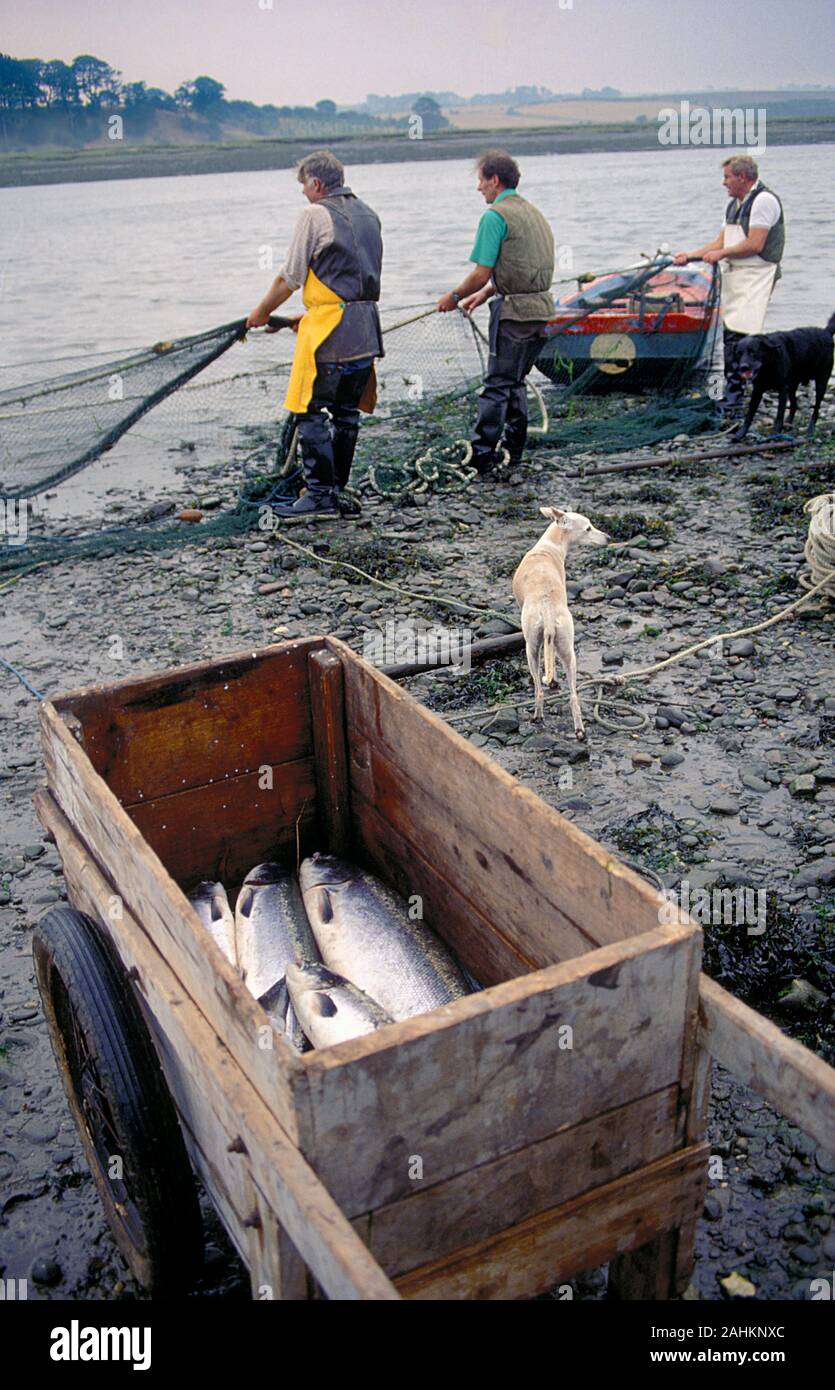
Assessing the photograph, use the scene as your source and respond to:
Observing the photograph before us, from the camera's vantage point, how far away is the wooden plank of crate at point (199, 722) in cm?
398

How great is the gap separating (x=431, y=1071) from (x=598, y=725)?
4.24m

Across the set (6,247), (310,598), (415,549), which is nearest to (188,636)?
(310,598)

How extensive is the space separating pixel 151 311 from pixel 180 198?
4930 centimetres

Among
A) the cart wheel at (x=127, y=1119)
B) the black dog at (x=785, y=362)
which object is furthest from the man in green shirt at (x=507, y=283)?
the cart wheel at (x=127, y=1119)

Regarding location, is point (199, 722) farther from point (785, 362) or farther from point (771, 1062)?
point (785, 362)

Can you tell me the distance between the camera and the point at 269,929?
389 cm

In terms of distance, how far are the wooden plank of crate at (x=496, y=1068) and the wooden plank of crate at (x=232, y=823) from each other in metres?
2.11

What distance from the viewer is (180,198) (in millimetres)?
66812

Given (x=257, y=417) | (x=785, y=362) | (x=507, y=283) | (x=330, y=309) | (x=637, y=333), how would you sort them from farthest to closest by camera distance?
(x=257, y=417)
(x=637, y=333)
(x=785, y=362)
(x=507, y=283)
(x=330, y=309)

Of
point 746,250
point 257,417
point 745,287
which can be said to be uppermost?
point 746,250

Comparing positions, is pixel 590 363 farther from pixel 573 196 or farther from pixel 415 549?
pixel 573 196

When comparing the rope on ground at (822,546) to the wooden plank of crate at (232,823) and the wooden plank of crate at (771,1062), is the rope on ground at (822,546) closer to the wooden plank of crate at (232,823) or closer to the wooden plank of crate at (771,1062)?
the wooden plank of crate at (232,823)

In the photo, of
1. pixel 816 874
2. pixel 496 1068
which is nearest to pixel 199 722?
pixel 496 1068
